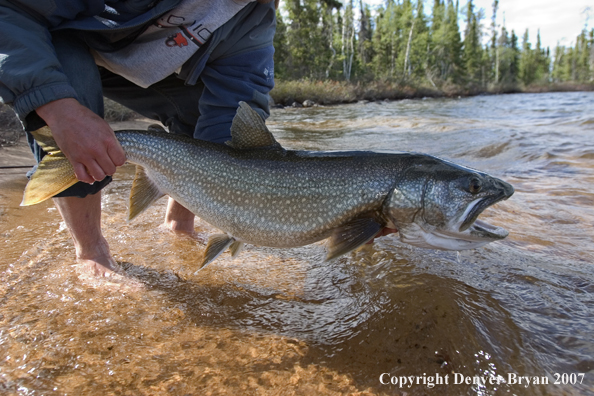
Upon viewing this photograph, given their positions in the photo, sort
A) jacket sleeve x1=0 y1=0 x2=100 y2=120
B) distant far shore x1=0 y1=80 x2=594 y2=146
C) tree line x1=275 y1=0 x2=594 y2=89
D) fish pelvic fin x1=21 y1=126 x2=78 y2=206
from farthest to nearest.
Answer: tree line x1=275 y1=0 x2=594 y2=89 → distant far shore x1=0 y1=80 x2=594 y2=146 → fish pelvic fin x1=21 y1=126 x2=78 y2=206 → jacket sleeve x1=0 y1=0 x2=100 y2=120

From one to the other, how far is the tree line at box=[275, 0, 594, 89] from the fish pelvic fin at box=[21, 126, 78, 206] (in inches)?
1669

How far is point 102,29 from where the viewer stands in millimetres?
2387

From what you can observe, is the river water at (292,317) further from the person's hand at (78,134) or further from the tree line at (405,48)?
the tree line at (405,48)

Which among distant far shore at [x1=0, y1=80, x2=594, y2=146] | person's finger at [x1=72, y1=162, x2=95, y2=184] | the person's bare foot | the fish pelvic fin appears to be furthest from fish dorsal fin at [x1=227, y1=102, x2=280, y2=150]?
distant far shore at [x1=0, y1=80, x2=594, y2=146]

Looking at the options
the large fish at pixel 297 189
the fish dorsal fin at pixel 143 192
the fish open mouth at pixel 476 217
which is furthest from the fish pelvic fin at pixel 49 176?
the fish open mouth at pixel 476 217

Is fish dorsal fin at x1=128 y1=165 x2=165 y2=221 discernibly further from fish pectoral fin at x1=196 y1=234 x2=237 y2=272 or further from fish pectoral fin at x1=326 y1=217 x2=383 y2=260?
fish pectoral fin at x1=326 y1=217 x2=383 y2=260

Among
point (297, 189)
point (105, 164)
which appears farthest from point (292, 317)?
point (105, 164)

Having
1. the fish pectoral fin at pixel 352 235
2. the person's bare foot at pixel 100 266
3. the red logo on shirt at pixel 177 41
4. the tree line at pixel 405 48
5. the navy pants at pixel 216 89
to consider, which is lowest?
the person's bare foot at pixel 100 266

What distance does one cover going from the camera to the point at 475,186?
2.13m

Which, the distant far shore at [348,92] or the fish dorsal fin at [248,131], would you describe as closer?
the fish dorsal fin at [248,131]

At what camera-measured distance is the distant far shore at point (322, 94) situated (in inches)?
281

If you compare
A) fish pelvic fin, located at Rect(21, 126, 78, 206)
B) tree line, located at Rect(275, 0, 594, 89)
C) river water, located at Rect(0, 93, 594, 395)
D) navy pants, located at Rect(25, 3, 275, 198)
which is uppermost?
tree line, located at Rect(275, 0, 594, 89)

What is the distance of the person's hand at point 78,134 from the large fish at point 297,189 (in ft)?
0.72

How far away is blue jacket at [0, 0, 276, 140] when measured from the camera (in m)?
2.04
